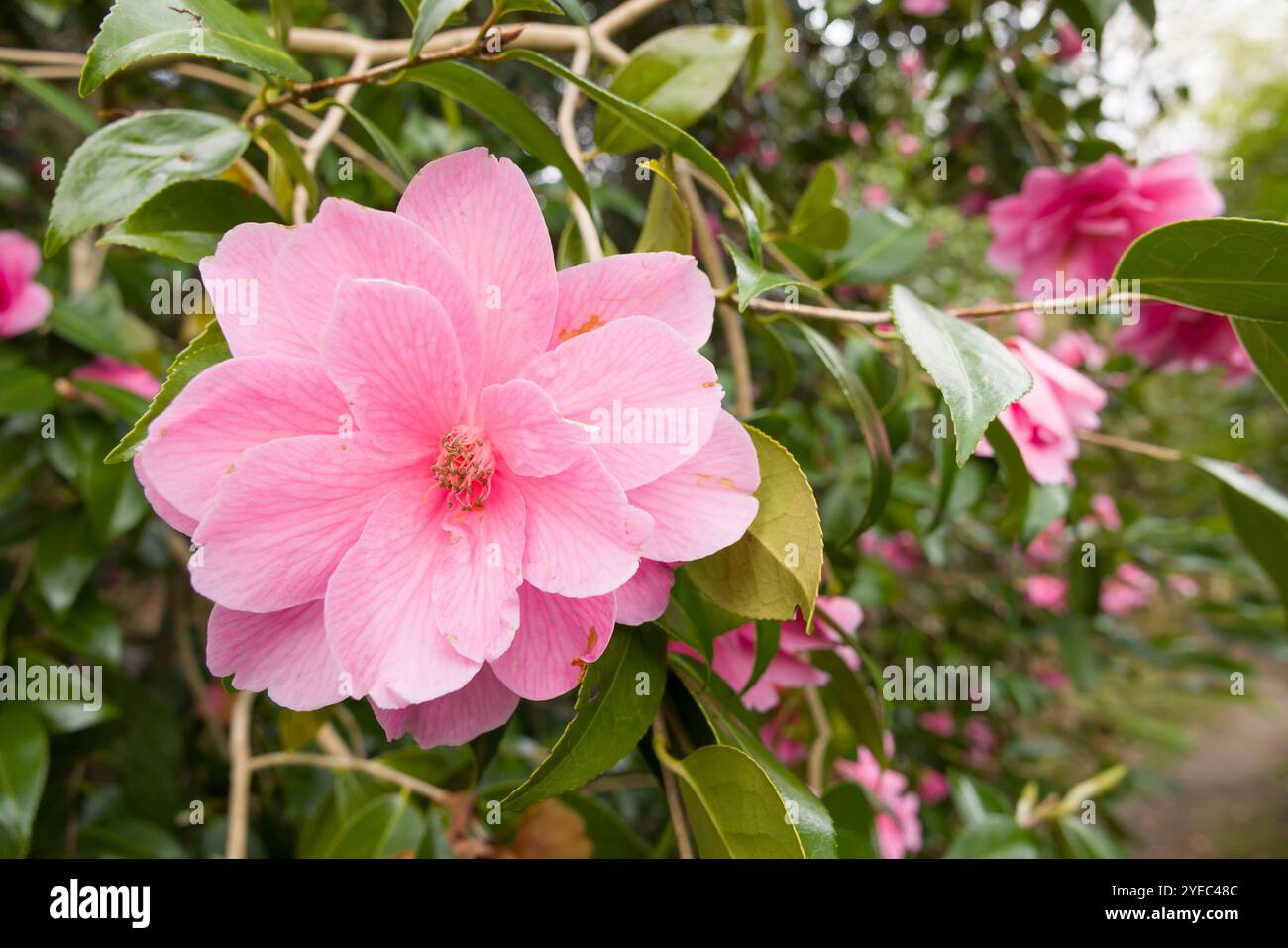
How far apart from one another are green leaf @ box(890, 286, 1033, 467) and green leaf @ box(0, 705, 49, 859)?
1006mm

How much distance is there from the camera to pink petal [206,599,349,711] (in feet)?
1.54

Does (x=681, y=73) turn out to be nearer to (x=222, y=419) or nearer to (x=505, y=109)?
(x=505, y=109)

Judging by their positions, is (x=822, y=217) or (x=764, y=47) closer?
(x=822, y=217)

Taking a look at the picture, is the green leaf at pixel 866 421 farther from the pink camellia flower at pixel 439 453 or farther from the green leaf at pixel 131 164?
the green leaf at pixel 131 164

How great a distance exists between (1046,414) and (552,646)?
0.47m

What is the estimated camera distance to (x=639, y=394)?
1.49ft

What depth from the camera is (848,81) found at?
2.17 meters

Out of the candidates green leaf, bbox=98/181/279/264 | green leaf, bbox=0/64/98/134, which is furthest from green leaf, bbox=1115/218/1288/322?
green leaf, bbox=0/64/98/134

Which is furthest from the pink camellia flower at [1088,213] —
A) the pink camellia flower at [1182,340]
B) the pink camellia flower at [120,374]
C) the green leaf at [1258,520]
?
the pink camellia flower at [120,374]

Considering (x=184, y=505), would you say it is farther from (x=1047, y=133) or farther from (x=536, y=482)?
(x=1047, y=133)

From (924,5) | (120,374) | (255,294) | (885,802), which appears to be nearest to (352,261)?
(255,294)

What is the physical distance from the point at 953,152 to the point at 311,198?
1.70 meters

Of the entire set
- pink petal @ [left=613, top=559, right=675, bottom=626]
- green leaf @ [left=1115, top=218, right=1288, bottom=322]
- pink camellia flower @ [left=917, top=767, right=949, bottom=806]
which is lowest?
pink camellia flower @ [left=917, top=767, right=949, bottom=806]

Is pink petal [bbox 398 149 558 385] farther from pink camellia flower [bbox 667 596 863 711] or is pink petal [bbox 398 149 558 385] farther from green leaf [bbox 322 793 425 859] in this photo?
green leaf [bbox 322 793 425 859]
